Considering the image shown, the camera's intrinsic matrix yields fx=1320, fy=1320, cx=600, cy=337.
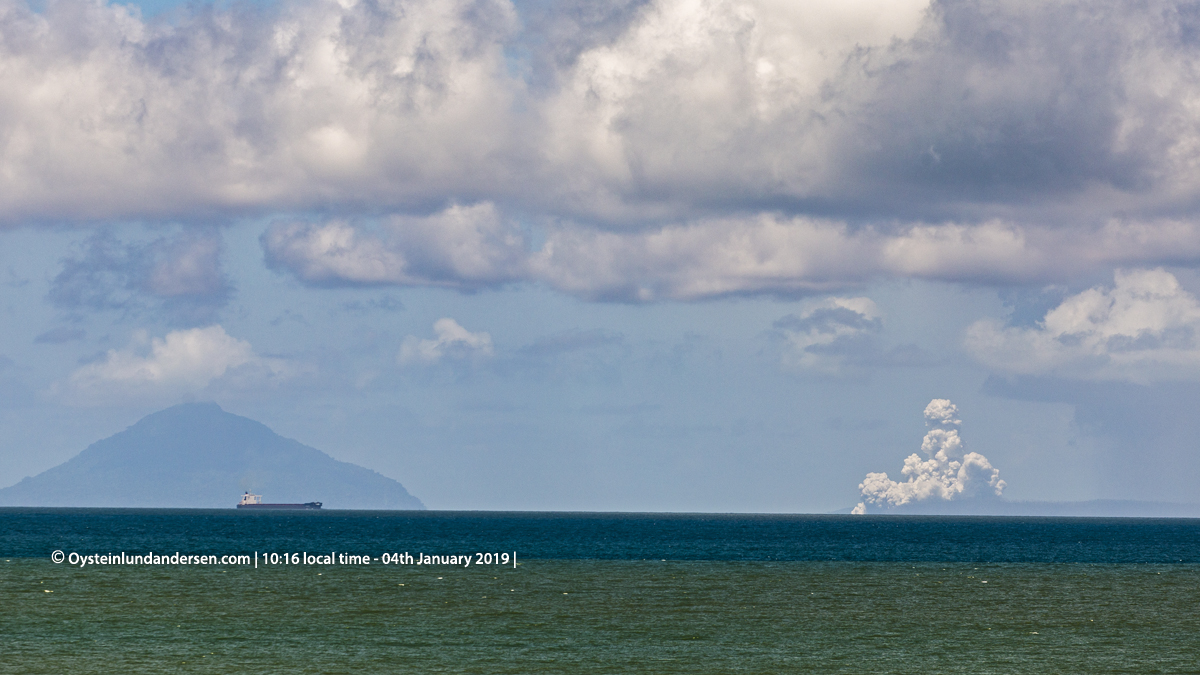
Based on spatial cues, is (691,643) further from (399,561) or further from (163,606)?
(399,561)

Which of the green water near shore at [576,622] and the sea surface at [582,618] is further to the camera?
the sea surface at [582,618]

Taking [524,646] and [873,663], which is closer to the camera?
[873,663]

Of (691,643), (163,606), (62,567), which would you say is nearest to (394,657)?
(691,643)

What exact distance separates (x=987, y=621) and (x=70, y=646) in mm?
53594

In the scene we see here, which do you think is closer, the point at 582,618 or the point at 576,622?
the point at 576,622

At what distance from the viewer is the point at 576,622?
258 ft

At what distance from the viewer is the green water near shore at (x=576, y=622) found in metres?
62.7

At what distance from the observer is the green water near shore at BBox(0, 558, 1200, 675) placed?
206ft

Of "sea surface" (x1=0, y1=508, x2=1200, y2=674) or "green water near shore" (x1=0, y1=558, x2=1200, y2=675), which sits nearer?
"green water near shore" (x1=0, y1=558, x2=1200, y2=675)

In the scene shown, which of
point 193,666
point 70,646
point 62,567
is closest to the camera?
point 193,666

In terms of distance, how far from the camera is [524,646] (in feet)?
222

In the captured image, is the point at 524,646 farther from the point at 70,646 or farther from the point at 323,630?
the point at 70,646

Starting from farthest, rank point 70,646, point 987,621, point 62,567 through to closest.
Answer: point 62,567
point 987,621
point 70,646

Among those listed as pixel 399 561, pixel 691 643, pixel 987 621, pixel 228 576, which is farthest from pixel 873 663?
pixel 399 561
